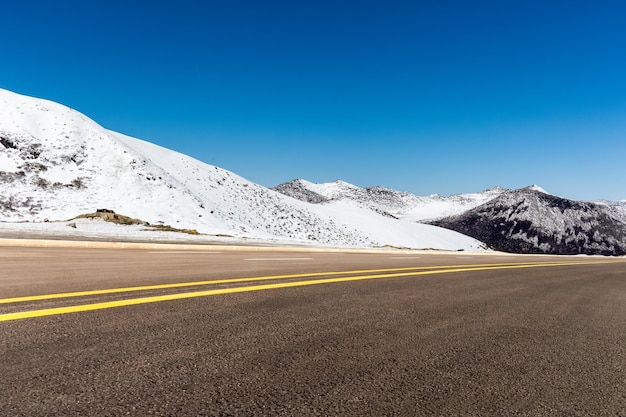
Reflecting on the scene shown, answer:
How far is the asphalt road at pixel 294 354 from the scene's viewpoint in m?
2.24

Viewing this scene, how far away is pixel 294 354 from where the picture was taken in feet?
10.0

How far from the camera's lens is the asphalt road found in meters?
2.24

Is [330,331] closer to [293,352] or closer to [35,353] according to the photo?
[293,352]

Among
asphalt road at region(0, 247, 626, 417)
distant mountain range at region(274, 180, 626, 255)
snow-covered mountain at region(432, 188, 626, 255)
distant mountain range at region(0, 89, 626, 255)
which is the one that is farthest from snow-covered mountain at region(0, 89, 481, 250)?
snow-covered mountain at region(432, 188, 626, 255)

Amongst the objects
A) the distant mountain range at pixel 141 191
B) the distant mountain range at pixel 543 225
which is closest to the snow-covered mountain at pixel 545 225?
the distant mountain range at pixel 543 225

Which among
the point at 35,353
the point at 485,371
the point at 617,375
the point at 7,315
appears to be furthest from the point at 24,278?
the point at 617,375

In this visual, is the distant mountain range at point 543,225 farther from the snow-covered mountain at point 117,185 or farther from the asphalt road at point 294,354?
the asphalt road at point 294,354

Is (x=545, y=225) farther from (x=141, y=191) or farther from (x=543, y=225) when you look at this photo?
(x=141, y=191)

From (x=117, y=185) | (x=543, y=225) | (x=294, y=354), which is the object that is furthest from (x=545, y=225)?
(x=294, y=354)

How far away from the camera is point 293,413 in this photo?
6.88 feet

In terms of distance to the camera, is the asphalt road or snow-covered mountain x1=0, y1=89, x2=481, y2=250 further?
snow-covered mountain x1=0, y1=89, x2=481, y2=250

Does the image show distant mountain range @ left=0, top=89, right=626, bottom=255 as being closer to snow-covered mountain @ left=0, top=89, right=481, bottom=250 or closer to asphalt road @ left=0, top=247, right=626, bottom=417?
snow-covered mountain @ left=0, top=89, right=481, bottom=250

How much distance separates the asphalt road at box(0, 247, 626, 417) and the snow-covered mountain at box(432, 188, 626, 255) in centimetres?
11641

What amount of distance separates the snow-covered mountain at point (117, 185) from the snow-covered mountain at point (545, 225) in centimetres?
6580
